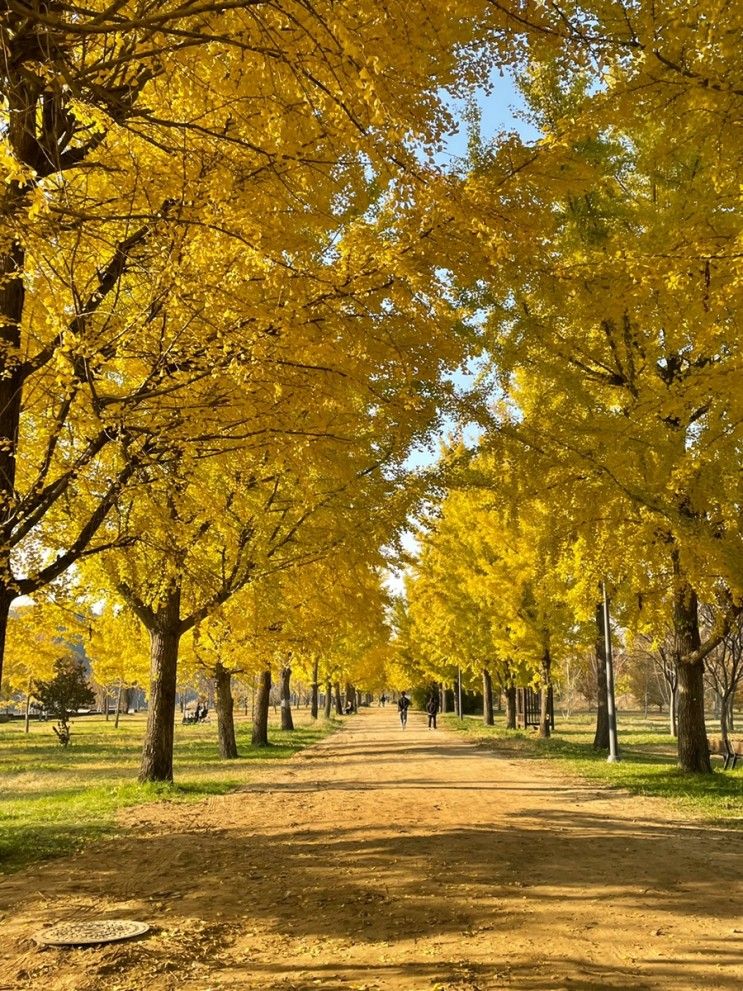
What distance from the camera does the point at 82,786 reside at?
44.4 ft

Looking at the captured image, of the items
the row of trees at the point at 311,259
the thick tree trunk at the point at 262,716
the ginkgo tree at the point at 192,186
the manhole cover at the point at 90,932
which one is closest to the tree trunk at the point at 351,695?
the thick tree trunk at the point at 262,716

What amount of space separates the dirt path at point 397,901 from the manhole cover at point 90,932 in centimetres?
9

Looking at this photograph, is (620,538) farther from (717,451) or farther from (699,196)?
(699,196)

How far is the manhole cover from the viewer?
14.6ft

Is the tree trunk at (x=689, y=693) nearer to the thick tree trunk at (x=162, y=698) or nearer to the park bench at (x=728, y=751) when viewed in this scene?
the park bench at (x=728, y=751)

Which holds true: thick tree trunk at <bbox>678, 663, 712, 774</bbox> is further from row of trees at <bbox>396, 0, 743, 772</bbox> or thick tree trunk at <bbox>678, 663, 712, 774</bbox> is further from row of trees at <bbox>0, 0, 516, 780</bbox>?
row of trees at <bbox>0, 0, 516, 780</bbox>

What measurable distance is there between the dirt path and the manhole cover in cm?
9

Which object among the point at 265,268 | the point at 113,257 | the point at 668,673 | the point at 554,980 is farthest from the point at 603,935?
the point at 668,673

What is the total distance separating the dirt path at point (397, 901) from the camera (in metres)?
3.95

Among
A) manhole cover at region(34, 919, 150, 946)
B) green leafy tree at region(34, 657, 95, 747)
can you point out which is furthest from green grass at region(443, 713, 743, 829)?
green leafy tree at region(34, 657, 95, 747)

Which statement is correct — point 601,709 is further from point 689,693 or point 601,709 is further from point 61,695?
point 61,695

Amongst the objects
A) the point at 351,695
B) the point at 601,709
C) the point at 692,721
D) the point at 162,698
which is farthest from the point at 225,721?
the point at 351,695

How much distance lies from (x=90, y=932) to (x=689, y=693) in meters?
10.6

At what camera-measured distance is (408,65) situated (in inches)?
141
